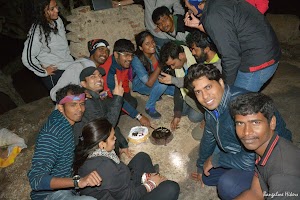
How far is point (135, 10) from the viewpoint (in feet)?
21.7

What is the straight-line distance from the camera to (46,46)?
15.0 ft

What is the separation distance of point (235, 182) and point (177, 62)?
2388 mm

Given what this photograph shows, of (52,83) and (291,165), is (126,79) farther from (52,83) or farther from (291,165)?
(291,165)

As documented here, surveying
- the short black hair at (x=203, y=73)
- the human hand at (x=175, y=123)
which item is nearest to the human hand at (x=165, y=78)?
the human hand at (x=175, y=123)

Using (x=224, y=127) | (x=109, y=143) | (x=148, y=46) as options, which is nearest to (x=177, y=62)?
(x=148, y=46)

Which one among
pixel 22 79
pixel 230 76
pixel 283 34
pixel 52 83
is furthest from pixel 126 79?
pixel 22 79

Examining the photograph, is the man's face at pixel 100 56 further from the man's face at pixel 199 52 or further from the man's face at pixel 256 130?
the man's face at pixel 256 130

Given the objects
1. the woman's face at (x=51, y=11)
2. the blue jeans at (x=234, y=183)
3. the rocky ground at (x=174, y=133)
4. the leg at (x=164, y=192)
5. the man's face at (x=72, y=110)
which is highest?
the woman's face at (x=51, y=11)

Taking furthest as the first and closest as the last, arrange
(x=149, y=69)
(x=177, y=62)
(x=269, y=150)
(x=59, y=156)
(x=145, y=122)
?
1. (x=149, y=69)
2. (x=145, y=122)
3. (x=177, y=62)
4. (x=59, y=156)
5. (x=269, y=150)

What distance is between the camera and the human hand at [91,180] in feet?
8.72

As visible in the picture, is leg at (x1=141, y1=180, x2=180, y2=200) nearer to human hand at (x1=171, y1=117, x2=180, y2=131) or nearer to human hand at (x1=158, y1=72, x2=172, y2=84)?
human hand at (x1=171, y1=117, x2=180, y2=131)

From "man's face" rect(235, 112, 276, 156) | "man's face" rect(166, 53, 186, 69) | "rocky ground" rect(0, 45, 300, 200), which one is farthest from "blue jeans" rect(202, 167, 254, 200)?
"man's face" rect(166, 53, 186, 69)

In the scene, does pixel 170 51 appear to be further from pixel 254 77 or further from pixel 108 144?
pixel 108 144

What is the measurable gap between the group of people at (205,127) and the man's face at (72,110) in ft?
0.04
